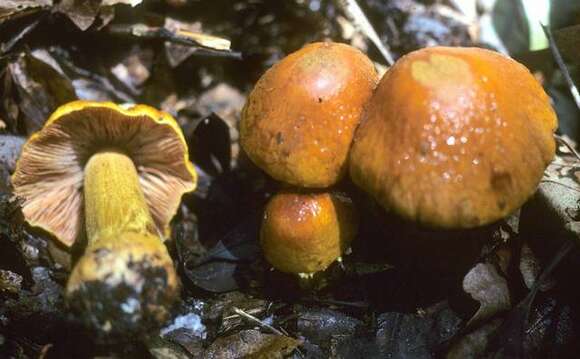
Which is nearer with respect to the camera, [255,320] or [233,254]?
[255,320]

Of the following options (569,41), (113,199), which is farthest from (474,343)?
(569,41)

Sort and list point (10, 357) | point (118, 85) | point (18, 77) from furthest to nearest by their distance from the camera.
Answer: point (118, 85), point (18, 77), point (10, 357)

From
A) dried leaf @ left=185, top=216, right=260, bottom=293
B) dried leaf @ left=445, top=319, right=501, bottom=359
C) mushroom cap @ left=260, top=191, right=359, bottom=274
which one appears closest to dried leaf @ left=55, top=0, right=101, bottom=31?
dried leaf @ left=185, top=216, right=260, bottom=293

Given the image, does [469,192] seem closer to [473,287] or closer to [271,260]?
[473,287]

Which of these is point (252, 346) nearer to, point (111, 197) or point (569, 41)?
point (111, 197)

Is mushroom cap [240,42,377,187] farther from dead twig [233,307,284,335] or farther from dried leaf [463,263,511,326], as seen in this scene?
dried leaf [463,263,511,326]

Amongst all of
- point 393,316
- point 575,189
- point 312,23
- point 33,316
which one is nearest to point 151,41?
point 312,23

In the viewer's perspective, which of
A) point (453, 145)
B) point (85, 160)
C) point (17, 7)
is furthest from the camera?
point (17, 7)

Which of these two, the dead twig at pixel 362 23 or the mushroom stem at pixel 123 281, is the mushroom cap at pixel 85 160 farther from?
the dead twig at pixel 362 23
